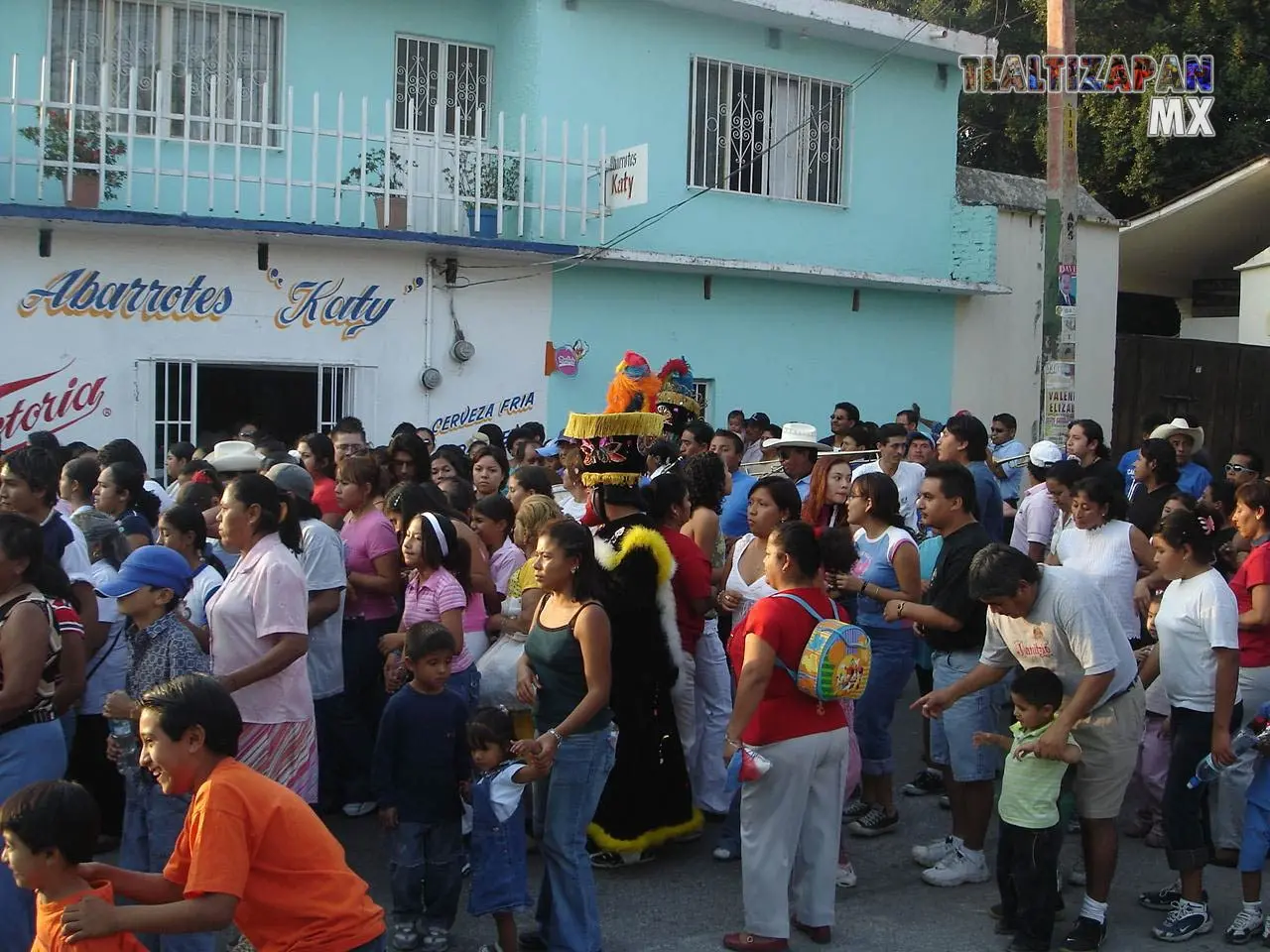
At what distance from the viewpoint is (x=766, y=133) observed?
1511cm

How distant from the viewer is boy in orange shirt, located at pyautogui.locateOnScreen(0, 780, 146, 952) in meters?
3.17

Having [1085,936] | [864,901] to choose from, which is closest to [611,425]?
[864,901]

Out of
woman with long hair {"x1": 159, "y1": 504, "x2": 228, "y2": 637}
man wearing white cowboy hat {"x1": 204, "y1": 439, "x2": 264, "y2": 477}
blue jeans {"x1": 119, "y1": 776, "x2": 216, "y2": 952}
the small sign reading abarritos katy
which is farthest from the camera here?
the small sign reading abarritos katy

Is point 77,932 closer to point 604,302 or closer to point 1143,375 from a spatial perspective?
point 604,302

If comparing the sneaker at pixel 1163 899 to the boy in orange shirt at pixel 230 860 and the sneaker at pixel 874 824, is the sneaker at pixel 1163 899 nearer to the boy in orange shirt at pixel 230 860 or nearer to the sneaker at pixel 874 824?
the sneaker at pixel 874 824

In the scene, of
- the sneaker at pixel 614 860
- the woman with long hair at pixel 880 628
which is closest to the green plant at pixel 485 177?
the woman with long hair at pixel 880 628

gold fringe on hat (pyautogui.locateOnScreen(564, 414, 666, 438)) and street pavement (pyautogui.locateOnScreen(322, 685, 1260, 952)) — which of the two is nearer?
street pavement (pyautogui.locateOnScreen(322, 685, 1260, 952))

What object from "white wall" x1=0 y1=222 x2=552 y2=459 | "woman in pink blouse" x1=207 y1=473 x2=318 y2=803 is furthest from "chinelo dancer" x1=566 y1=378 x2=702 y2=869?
"white wall" x1=0 y1=222 x2=552 y2=459

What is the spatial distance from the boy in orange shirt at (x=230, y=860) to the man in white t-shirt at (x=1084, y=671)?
269cm

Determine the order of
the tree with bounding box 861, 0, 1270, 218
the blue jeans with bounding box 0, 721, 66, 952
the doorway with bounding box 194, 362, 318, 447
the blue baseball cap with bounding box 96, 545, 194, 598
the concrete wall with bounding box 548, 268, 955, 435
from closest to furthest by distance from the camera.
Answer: the blue jeans with bounding box 0, 721, 66, 952 < the blue baseball cap with bounding box 96, 545, 194, 598 < the doorway with bounding box 194, 362, 318, 447 < the concrete wall with bounding box 548, 268, 955, 435 < the tree with bounding box 861, 0, 1270, 218

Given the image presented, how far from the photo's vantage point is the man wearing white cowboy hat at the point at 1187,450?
926cm

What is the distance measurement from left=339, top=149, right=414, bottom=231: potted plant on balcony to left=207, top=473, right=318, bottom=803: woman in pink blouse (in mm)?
7739

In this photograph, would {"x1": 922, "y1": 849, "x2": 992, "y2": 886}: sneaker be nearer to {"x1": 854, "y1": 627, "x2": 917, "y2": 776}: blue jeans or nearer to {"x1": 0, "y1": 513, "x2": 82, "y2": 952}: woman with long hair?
{"x1": 854, "y1": 627, "x2": 917, "y2": 776}: blue jeans

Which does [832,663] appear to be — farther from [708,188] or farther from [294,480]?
[708,188]
